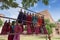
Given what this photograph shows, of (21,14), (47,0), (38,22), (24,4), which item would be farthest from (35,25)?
(24,4)

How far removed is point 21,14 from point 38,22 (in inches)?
37.7

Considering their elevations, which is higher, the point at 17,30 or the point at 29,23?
the point at 29,23

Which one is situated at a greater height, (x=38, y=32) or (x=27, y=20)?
(x=27, y=20)

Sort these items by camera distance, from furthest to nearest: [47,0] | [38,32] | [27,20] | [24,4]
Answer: [24,4] < [47,0] < [38,32] < [27,20]

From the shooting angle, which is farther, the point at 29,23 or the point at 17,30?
the point at 29,23

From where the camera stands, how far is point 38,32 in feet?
19.0

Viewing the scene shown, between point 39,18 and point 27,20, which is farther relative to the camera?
point 39,18

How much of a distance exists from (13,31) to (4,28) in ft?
0.93

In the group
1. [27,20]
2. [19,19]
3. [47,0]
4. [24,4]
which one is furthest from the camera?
[24,4]

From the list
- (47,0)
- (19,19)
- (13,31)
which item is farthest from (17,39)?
(47,0)

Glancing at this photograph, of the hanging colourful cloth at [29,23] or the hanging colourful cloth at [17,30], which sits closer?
the hanging colourful cloth at [17,30]

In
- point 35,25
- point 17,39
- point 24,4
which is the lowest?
point 17,39

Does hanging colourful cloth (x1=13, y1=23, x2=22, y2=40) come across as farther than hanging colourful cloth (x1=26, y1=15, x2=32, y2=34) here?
No

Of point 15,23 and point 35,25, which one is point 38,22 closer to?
point 35,25
